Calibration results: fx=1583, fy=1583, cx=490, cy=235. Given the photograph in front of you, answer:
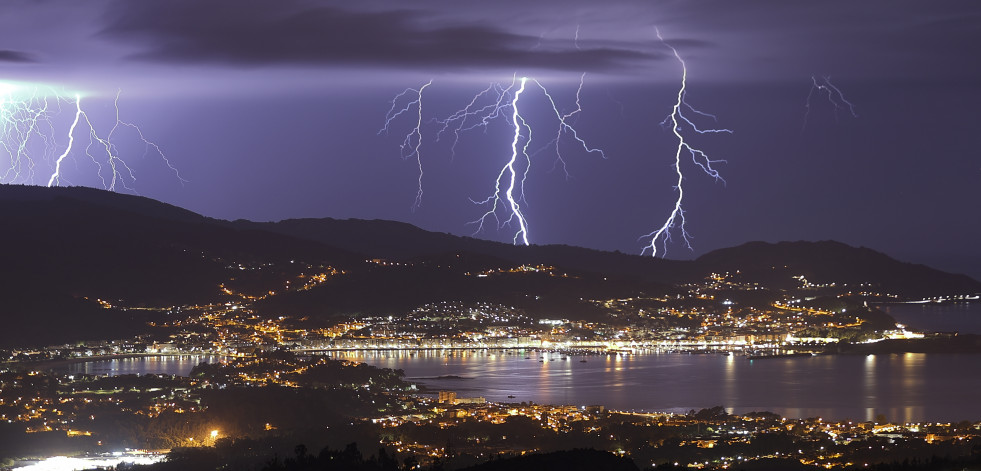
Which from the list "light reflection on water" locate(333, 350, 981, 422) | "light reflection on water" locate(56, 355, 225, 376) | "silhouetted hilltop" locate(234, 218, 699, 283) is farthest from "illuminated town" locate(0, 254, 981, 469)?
"silhouetted hilltop" locate(234, 218, 699, 283)

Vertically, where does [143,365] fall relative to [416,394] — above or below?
above

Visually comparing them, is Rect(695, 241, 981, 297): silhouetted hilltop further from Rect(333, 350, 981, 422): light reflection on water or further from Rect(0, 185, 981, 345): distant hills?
Rect(333, 350, 981, 422): light reflection on water

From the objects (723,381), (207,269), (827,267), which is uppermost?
(827,267)

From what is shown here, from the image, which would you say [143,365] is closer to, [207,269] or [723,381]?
[723,381]

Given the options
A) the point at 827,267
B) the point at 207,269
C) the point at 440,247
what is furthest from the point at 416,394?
the point at 827,267

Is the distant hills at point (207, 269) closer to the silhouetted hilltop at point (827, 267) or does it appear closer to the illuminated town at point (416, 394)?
the silhouetted hilltop at point (827, 267)

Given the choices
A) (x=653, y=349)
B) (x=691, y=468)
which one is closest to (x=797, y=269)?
(x=653, y=349)

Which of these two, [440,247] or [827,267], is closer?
[440,247]
